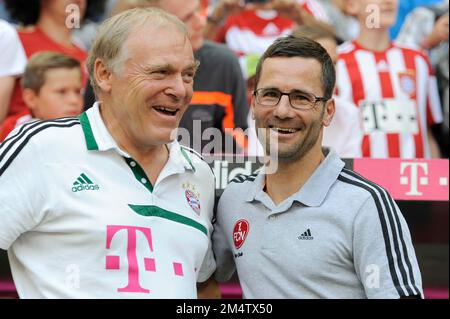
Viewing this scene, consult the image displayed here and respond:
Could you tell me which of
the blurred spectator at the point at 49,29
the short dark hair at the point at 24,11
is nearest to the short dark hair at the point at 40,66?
the blurred spectator at the point at 49,29

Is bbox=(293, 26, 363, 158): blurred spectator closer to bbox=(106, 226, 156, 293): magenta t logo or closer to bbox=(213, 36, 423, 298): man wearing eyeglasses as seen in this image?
bbox=(213, 36, 423, 298): man wearing eyeglasses

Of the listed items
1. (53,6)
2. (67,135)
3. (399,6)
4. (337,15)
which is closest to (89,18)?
(53,6)

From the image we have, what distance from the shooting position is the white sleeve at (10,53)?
515 centimetres

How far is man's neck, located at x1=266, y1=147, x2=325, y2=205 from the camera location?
123 inches

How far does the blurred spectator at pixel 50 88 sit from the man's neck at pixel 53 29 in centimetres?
50

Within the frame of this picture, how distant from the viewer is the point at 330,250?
9.62 ft

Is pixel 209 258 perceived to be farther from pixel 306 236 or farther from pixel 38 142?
pixel 38 142

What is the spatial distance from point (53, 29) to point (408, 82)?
2240mm

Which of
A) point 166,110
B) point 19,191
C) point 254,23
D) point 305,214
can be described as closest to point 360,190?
point 305,214

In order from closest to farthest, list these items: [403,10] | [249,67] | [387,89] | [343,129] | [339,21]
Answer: [343,129], [387,89], [249,67], [403,10], [339,21]

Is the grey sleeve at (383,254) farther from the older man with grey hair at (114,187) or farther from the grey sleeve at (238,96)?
the grey sleeve at (238,96)

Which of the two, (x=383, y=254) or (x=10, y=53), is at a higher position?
(x=10, y=53)

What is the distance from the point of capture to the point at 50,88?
5188 millimetres

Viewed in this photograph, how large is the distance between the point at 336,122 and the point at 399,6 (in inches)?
69.5
